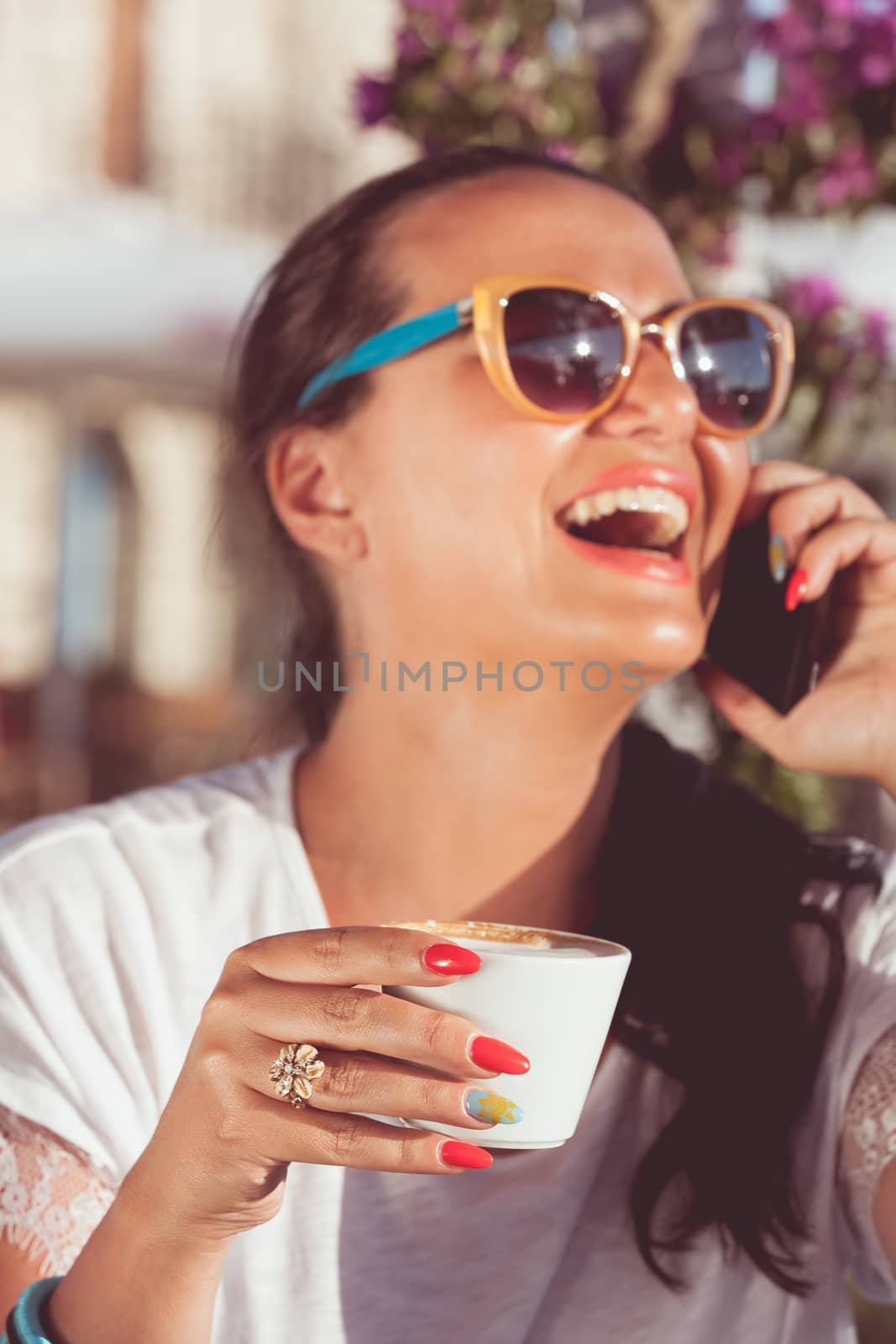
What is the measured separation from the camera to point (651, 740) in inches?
64.2

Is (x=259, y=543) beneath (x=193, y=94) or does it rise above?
beneath

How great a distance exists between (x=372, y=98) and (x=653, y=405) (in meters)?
1.48

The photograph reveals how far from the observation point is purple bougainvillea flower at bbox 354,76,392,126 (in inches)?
101

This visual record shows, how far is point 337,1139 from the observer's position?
2.81ft

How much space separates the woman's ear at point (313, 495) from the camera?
1.58 metres

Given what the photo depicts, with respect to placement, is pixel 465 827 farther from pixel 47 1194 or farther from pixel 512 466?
pixel 47 1194

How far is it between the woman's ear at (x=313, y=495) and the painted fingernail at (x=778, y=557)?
491 millimetres

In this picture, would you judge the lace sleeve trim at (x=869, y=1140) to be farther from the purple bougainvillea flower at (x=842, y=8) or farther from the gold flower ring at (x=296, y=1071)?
the purple bougainvillea flower at (x=842, y=8)

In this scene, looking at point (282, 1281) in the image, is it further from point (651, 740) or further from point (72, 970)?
point (651, 740)

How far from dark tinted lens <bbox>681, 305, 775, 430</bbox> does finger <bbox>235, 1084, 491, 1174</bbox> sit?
3.12ft

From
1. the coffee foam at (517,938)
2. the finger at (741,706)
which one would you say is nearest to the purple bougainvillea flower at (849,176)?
the finger at (741,706)

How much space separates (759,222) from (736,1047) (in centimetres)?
196

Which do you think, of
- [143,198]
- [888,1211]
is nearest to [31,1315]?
[888,1211]

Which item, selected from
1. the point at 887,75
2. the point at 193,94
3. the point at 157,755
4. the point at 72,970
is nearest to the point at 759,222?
the point at 887,75
